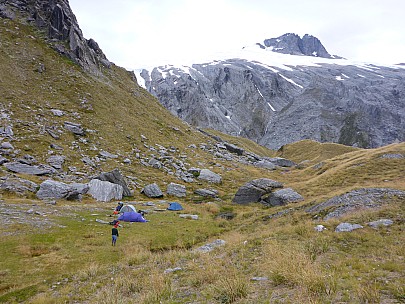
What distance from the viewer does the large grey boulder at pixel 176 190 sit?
50.0m

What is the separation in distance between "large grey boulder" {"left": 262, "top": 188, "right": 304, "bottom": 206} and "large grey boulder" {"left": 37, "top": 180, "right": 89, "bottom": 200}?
93.7 feet

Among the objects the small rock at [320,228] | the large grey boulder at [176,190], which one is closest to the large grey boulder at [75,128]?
the large grey boulder at [176,190]

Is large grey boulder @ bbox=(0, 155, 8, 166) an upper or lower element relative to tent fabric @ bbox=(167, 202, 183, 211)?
upper

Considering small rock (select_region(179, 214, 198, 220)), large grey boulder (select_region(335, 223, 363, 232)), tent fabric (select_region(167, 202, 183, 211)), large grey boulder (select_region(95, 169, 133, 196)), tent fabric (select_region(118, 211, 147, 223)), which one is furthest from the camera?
large grey boulder (select_region(95, 169, 133, 196))

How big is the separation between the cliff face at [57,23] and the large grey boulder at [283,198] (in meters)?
68.2

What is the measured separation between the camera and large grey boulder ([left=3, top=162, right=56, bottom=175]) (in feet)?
128

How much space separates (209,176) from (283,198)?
2379 cm

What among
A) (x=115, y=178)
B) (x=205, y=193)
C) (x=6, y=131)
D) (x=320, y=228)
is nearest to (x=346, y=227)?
(x=320, y=228)

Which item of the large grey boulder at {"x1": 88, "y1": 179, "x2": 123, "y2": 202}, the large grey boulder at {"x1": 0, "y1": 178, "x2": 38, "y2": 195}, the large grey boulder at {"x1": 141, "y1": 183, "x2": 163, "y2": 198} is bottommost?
the large grey boulder at {"x1": 141, "y1": 183, "x2": 163, "y2": 198}

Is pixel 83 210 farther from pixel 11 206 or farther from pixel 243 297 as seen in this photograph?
pixel 243 297

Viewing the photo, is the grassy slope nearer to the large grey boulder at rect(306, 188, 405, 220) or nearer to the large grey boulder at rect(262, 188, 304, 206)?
the large grey boulder at rect(306, 188, 405, 220)

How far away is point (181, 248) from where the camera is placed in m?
24.2

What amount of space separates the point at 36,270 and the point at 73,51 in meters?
79.7

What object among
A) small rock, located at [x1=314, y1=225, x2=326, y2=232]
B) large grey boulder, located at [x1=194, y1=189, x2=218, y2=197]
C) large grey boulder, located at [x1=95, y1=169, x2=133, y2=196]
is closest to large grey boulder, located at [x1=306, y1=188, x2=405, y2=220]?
small rock, located at [x1=314, y1=225, x2=326, y2=232]
